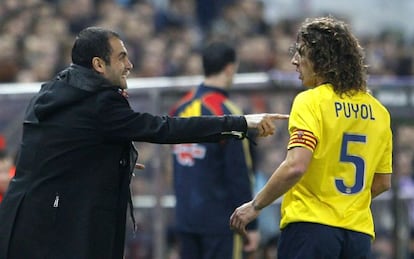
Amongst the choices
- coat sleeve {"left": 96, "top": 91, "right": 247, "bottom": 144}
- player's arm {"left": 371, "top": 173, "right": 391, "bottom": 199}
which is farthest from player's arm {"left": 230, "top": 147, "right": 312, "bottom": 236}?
player's arm {"left": 371, "top": 173, "right": 391, "bottom": 199}

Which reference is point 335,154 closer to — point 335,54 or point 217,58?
point 335,54

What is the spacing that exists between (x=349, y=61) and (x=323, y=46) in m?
0.16

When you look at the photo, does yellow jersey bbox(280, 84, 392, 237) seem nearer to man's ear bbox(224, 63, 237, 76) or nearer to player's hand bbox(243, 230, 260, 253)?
player's hand bbox(243, 230, 260, 253)

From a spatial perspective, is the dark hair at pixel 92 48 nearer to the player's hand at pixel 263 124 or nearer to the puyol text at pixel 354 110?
the player's hand at pixel 263 124

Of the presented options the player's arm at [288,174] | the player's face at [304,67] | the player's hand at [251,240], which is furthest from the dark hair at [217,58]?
the player's arm at [288,174]

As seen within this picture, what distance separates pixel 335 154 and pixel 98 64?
4.35 feet

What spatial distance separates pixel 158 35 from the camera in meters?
15.7

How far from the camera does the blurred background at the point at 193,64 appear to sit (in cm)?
1030

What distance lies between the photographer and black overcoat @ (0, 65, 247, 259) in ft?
19.8

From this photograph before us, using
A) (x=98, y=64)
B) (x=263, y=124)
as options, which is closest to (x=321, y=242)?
(x=263, y=124)

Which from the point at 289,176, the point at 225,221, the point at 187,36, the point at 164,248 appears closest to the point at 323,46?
the point at 289,176

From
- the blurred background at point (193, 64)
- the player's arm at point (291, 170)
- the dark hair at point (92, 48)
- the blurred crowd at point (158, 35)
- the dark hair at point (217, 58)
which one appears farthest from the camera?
the blurred crowd at point (158, 35)

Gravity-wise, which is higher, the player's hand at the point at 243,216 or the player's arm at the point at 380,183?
the player's arm at the point at 380,183

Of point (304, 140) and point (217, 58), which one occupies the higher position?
point (217, 58)
